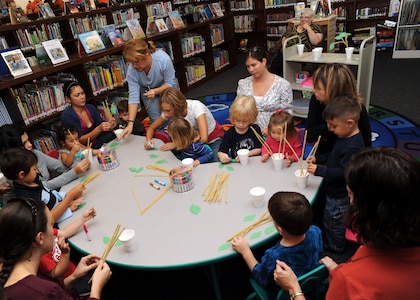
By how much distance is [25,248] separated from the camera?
1.19 meters

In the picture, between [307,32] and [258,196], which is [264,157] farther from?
[307,32]

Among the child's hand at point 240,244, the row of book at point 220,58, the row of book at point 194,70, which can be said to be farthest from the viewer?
the row of book at point 220,58

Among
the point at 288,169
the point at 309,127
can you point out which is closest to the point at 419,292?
the point at 288,169

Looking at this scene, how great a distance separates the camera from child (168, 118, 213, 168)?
7.21 feet

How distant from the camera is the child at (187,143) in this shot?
220 centimetres

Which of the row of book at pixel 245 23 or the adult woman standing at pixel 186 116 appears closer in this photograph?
the adult woman standing at pixel 186 116

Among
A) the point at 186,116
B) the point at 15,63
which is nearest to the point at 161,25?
the point at 15,63

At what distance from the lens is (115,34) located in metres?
4.32

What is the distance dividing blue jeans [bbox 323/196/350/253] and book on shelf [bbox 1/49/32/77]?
3212 millimetres

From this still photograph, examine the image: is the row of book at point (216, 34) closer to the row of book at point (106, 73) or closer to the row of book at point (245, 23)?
the row of book at point (245, 23)

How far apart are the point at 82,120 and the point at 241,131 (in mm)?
1635

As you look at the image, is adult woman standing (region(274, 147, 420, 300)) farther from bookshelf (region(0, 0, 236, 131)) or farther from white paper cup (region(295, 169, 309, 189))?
bookshelf (region(0, 0, 236, 131))

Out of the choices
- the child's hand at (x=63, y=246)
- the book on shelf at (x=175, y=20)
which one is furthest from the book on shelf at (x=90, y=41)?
the child's hand at (x=63, y=246)

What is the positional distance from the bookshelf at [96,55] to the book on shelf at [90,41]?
75 millimetres
